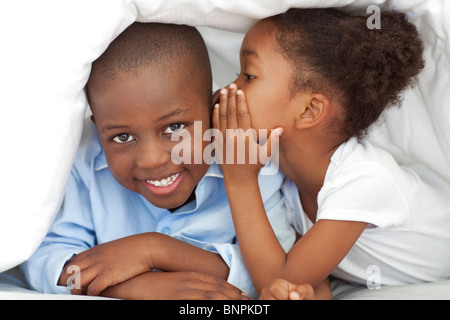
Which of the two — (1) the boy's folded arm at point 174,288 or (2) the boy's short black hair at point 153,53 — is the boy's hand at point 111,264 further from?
(2) the boy's short black hair at point 153,53

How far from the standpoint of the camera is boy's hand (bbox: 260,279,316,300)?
773 millimetres

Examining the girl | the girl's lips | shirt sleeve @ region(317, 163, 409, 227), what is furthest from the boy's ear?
the girl's lips

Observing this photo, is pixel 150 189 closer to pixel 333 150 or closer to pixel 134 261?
pixel 134 261

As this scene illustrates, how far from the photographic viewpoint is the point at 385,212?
919 millimetres

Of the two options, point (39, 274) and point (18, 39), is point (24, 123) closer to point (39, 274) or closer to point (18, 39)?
point (18, 39)

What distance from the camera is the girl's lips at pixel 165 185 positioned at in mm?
988

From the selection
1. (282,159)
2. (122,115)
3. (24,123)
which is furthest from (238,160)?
(24,123)

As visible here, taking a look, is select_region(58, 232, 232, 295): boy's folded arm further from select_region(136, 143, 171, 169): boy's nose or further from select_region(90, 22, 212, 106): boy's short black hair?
select_region(90, 22, 212, 106): boy's short black hair

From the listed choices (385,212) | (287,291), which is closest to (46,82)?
(287,291)

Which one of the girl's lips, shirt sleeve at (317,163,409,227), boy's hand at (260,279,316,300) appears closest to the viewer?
boy's hand at (260,279,316,300)

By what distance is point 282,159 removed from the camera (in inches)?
41.2

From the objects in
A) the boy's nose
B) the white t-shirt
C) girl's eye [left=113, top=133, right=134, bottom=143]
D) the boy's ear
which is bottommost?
Answer: the white t-shirt

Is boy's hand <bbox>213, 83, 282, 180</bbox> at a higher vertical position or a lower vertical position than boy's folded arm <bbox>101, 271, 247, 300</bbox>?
higher

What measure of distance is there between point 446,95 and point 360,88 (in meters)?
0.18
